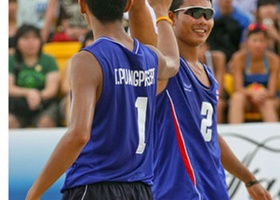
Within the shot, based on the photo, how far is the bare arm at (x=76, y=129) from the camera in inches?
151

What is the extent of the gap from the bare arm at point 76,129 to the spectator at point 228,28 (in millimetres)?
6521

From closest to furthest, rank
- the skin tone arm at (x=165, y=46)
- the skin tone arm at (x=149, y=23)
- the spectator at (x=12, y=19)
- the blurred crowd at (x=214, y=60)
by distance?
the skin tone arm at (x=165, y=46)
the skin tone arm at (x=149, y=23)
the blurred crowd at (x=214, y=60)
the spectator at (x=12, y=19)

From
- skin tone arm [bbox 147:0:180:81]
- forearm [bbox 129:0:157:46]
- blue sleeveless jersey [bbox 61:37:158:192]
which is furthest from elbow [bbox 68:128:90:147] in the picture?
forearm [bbox 129:0:157:46]

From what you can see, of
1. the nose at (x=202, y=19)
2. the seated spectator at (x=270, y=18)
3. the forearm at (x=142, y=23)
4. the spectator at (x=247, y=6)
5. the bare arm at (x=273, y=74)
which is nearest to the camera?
the forearm at (x=142, y=23)

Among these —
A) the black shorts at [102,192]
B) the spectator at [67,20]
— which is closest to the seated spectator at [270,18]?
the spectator at [67,20]

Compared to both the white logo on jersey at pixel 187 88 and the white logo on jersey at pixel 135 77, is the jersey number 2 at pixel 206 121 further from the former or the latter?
the white logo on jersey at pixel 135 77

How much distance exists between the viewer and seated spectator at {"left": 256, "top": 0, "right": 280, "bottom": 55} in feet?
34.4

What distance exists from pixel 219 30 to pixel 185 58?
4.91 meters

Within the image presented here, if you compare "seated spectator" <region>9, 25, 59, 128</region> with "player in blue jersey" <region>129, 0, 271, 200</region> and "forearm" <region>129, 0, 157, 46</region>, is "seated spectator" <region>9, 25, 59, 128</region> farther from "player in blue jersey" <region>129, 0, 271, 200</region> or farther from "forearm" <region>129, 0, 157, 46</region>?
"forearm" <region>129, 0, 157, 46</region>

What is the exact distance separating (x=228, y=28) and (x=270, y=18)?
0.61 meters

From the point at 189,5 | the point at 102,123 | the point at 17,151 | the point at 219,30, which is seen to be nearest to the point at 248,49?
the point at 219,30

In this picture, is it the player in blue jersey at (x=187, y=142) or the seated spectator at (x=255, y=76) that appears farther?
the seated spectator at (x=255, y=76)

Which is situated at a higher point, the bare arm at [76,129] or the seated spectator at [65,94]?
the bare arm at [76,129]

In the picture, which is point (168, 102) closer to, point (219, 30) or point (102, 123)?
point (102, 123)
